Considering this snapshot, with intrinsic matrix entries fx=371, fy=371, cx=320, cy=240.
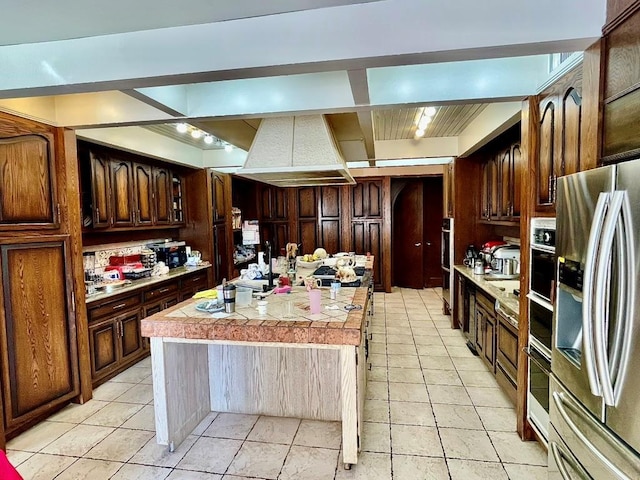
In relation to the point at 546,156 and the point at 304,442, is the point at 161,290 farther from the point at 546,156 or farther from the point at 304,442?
the point at 546,156

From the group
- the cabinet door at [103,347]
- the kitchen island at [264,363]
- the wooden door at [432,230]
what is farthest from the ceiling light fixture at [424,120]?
the cabinet door at [103,347]

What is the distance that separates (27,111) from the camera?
105 inches

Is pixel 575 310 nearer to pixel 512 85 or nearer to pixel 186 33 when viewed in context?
pixel 512 85

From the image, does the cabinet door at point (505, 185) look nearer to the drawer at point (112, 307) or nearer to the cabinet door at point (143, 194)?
the drawer at point (112, 307)

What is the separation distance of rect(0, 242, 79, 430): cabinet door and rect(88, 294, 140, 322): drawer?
0.29 m

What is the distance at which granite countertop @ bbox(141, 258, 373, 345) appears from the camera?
7.08 feet

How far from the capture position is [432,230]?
303 inches

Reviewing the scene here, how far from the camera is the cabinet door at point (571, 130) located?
1.84 meters

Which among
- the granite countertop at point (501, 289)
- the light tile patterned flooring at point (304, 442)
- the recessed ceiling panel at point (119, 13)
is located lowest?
the light tile patterned flooring at point (304, 442)

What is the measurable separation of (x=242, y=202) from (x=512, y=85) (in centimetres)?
605

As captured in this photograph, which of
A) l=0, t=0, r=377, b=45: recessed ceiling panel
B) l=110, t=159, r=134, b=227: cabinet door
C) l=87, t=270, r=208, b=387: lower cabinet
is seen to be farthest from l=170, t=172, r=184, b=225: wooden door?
l=0, t=0, r=377, b=45: recessed ceiling panel

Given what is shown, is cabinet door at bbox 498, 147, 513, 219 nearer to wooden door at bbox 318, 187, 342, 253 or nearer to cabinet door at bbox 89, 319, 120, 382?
wooden door at bbox 318, 187, 342, 253

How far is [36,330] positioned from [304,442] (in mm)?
2120

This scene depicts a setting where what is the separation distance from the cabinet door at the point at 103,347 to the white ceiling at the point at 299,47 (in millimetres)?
1898
